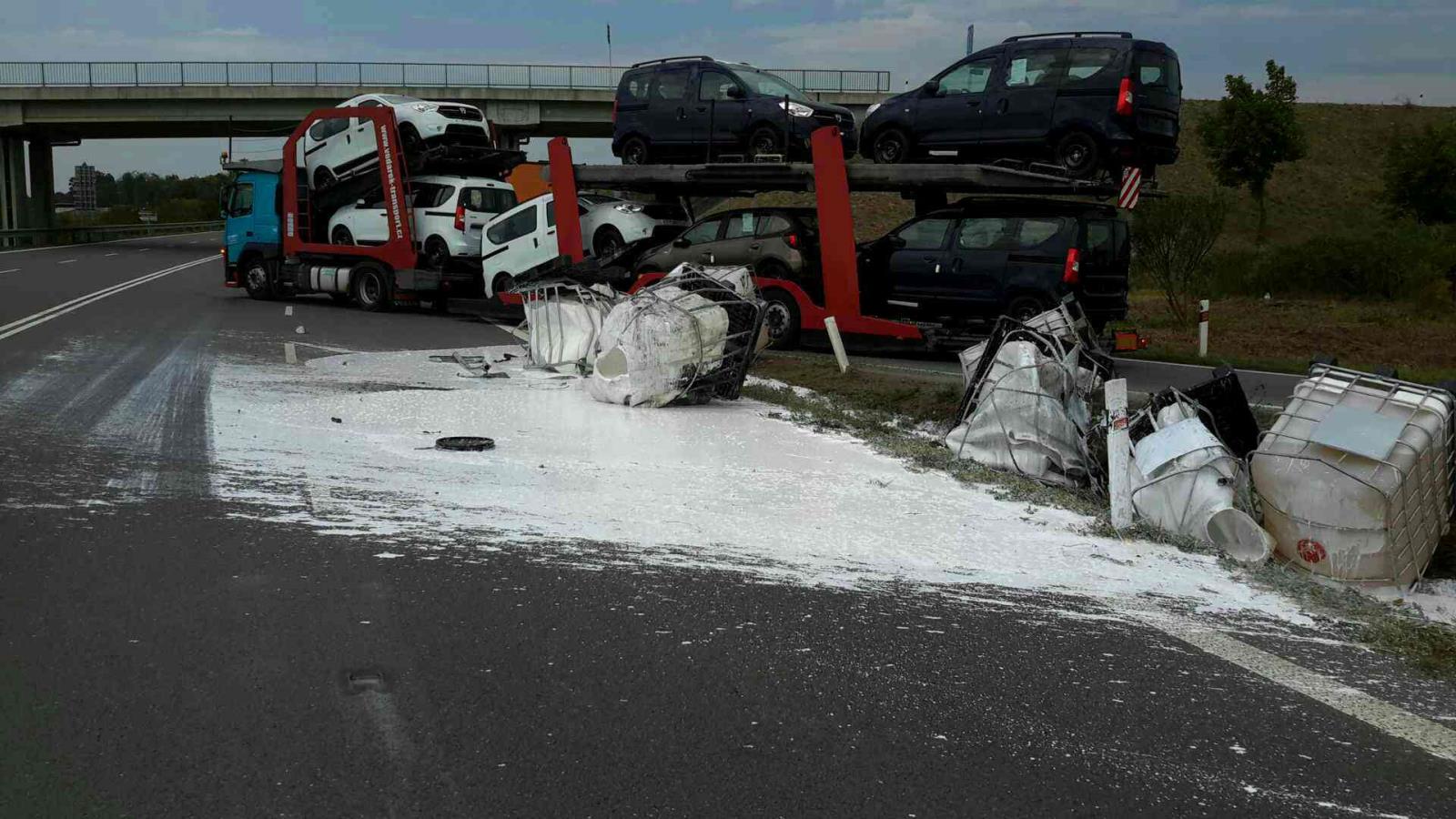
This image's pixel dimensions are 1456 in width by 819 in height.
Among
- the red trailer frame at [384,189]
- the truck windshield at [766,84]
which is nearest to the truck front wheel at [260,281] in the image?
the red trailer frame at [384,189]

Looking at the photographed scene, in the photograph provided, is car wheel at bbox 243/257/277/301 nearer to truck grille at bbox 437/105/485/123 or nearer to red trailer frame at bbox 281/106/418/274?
red trailer frame at bbox 281/106/418/274

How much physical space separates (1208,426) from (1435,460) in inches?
67.0

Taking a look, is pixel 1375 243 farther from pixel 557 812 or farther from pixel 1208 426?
pixel 557 812

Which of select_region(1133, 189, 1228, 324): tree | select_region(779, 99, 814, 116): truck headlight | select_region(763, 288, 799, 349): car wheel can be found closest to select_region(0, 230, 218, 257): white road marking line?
select_region(779, 99, 814, 116): truck headlight

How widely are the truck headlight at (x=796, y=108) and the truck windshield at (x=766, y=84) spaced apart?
0.91 ft

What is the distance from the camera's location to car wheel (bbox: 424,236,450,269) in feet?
79.0

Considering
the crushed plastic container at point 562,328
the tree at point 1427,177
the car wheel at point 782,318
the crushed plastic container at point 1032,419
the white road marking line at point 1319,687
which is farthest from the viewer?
the tree at point 1427,177

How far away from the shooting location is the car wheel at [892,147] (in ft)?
57.4

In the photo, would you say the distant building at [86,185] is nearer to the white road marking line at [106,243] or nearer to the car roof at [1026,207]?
the white road marking line at [106,243]

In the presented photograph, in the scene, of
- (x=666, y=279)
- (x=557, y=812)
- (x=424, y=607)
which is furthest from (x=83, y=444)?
(x=557, y=812)

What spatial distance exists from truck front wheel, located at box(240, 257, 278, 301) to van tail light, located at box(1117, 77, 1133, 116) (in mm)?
17855

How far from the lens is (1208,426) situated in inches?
341

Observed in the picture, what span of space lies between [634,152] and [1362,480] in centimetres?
1500

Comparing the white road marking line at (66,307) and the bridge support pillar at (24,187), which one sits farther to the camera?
the bridge support pillar at (24,187)
